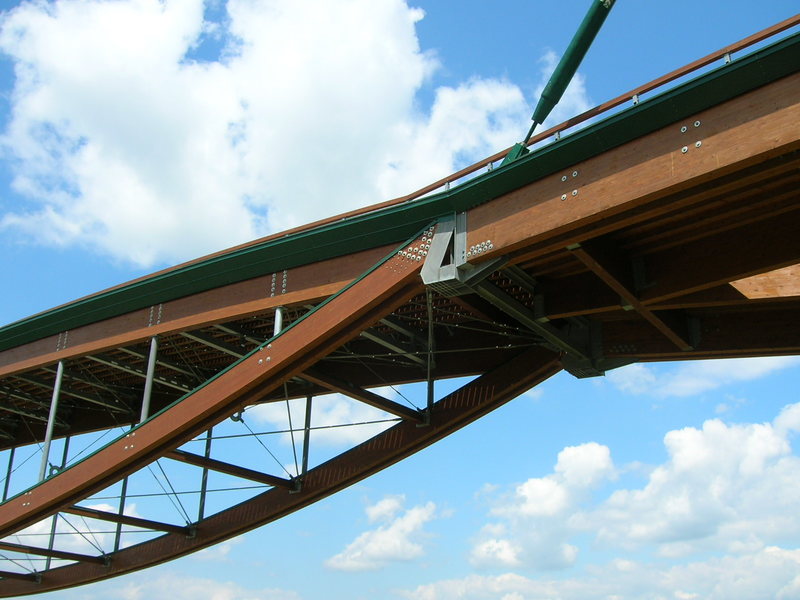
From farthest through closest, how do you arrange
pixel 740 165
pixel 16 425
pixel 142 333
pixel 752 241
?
pixel 16 425
pixel 142 333
pixel 752 241
pixel 740 165

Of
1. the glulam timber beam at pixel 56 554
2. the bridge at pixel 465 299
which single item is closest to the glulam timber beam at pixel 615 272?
the bridge at pixel 465 299

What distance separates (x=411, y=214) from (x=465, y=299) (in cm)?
254

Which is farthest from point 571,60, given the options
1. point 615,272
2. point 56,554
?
point 56,554

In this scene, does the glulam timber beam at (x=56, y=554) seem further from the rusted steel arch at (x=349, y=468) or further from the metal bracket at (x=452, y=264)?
the metal bracket at (x=452, y=264)

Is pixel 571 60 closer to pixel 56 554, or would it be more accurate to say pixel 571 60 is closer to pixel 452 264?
pixel 452 264

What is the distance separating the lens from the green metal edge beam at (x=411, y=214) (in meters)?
11.5

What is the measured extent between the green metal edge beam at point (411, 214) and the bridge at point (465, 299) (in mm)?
30

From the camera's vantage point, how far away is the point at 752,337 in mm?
17656

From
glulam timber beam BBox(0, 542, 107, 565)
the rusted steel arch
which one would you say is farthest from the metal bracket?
glulam timber beam BBox(0, 542, 107, 565)

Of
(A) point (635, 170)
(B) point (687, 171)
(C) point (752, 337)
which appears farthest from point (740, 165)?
(C) point (752, 337)

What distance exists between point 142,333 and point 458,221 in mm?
8209

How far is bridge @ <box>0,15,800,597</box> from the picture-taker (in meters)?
12.3

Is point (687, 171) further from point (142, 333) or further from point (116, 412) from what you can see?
point (116, 412)

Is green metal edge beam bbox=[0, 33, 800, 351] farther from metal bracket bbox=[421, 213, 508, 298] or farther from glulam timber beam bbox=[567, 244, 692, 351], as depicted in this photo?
glulam timber beam bbox=[567, 244, 692, 351]
